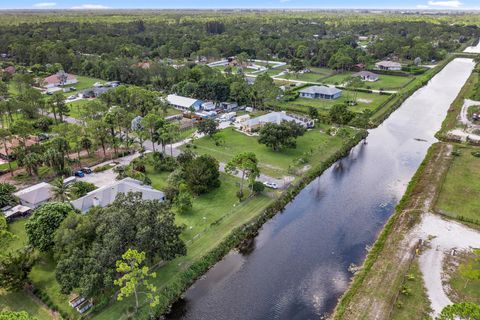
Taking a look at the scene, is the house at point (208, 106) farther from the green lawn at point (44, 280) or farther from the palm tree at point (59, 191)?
the green lawn at point (44, 280)

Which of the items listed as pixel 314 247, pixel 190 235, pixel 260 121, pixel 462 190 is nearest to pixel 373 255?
pixel 314 247

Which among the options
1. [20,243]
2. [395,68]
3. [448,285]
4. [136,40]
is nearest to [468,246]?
[448,285]

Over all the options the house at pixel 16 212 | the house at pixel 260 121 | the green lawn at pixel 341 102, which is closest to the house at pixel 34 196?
the house at pixel 16 212

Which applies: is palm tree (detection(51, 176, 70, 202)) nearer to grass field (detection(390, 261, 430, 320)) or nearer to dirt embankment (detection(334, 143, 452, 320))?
dirt embankment (detection(334, 143, 452, 320))

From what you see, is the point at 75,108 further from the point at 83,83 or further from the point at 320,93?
the point at 320,93

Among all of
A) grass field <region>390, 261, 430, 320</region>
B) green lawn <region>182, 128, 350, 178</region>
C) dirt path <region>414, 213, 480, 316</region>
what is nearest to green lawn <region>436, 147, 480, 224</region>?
dirt path <region>414, 213, 480, 316</region>

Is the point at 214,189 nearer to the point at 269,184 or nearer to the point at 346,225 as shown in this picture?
the point at 269,184

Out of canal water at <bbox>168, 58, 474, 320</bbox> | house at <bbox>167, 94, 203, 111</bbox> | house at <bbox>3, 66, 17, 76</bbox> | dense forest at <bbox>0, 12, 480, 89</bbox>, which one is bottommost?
canal water at <bbox>168, 58, 474, 320</bbox>
